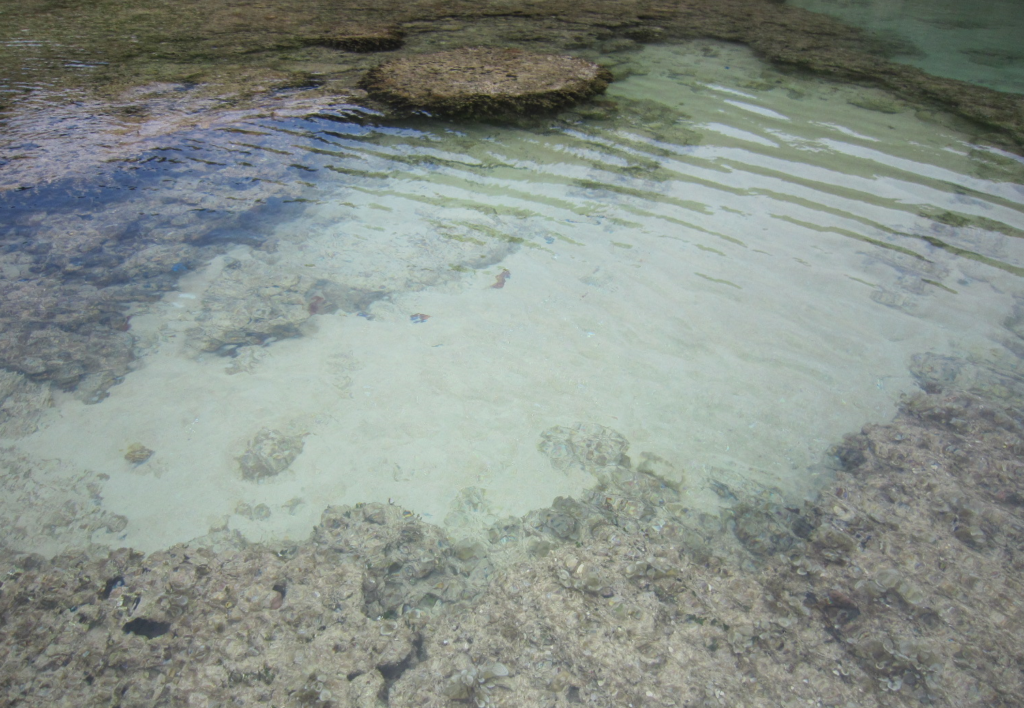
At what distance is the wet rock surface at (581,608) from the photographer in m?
1.84

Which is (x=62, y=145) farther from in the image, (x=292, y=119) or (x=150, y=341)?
(x=150, y=341)

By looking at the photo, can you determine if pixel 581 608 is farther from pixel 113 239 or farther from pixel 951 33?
pixel 951 33

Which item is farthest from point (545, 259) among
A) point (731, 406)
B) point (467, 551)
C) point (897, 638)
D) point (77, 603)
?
point (77, 603)

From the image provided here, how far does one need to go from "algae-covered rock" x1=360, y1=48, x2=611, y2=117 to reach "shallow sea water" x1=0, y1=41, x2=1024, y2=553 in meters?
0.27

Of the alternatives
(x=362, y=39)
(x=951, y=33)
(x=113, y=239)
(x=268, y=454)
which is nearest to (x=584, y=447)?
(x=268, y=454)

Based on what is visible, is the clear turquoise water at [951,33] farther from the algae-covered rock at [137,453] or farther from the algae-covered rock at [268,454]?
the algae-covered rock at [137,453]

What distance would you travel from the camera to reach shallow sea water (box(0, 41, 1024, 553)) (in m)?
2.52

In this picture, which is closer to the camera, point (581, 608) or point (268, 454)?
point (581, 608)

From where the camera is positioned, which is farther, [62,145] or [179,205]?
[62,145]

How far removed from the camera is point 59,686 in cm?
181

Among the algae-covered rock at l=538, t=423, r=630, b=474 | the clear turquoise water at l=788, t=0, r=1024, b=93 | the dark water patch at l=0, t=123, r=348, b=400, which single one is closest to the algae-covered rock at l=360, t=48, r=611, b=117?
the dark water patch at l=0, t=123, r=348, b=400

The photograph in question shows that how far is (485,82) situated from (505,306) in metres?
3.19

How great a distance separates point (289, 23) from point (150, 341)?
20.3ft

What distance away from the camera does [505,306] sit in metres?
3.39
